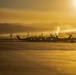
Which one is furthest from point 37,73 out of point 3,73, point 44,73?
point 3,73

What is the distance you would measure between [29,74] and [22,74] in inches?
18.5

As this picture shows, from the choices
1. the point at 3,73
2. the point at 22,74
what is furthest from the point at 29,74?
the point at 3,73

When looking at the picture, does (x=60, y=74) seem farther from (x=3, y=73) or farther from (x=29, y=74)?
(x=3, y=73)

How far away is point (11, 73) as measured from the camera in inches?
877

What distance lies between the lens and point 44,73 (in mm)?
22344

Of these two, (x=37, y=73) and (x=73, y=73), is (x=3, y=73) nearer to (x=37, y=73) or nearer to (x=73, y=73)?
(x=37, y=73)

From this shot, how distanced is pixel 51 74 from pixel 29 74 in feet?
4.94

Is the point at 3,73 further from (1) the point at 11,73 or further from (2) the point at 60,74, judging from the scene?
(2) the point at 60,74

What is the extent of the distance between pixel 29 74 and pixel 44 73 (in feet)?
3.92

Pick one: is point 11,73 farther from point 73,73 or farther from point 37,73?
point 73,73

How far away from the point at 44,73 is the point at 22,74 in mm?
1629

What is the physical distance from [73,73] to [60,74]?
107 cm

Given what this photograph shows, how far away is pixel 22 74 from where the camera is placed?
21.7 meters

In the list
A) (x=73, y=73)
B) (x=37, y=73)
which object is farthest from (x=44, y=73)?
(x=73, y=73)
